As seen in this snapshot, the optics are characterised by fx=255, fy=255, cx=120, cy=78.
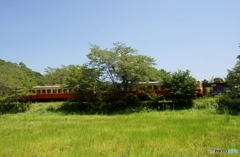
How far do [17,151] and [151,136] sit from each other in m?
5.42

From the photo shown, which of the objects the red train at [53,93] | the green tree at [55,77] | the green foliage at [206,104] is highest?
the green tree at [55,77]

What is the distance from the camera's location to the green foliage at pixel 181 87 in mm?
27047

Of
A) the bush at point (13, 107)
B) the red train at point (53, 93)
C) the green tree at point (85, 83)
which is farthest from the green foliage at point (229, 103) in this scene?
the bush at point (13, 107)

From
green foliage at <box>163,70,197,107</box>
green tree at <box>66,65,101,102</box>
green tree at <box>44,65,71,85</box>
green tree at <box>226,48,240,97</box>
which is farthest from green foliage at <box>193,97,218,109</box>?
green tree at <box>44,65,71,85</box>

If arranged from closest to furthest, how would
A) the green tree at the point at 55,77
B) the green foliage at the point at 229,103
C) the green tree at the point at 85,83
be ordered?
the green foliage at the point at 229,103, the green tree at the point at 85,83, the green tree at the point at 55,77

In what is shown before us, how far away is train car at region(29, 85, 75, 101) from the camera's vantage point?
110 feet

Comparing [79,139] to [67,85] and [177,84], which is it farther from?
[67,85]

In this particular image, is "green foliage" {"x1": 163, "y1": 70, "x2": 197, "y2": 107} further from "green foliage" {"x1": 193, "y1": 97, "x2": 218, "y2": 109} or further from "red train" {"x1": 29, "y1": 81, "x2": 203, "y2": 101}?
"red train" {"x1": 29, "y1": 81, "x2": 203, "y2": 101}

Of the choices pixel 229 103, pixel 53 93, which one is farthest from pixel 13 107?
pixel 229 103

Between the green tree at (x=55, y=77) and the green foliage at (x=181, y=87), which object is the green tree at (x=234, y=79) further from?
the green tree at (x=55, y=77)

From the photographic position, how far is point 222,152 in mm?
7836

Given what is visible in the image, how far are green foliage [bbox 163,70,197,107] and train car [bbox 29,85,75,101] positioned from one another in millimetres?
13348

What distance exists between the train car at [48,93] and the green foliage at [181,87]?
13348 mm

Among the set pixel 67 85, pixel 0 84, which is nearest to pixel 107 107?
pixel 67 85
